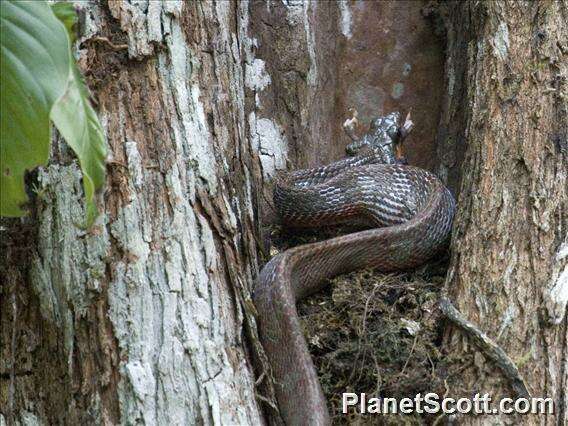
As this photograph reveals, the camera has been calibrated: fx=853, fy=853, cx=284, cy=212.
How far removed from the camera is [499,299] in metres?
4.29

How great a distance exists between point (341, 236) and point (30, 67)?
268 centimetres

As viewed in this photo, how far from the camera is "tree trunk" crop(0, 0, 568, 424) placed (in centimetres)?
381

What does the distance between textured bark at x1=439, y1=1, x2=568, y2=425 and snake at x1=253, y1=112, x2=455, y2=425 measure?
12.6 inches

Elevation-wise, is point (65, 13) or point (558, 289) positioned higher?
point (65, 13)

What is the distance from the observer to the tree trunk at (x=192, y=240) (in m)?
3.81

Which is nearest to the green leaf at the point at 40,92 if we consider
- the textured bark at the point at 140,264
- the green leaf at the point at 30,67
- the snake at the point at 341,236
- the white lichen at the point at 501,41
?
the green leaf at the point at 30,67

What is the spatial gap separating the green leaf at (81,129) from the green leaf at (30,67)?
0.20 ft

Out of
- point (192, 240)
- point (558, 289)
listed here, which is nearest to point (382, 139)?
point (558, 289)

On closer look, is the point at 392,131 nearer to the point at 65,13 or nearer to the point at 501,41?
the point at 501,41

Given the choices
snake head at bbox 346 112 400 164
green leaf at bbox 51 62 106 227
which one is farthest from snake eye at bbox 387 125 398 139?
green leaf at bbox 51 62 106 227

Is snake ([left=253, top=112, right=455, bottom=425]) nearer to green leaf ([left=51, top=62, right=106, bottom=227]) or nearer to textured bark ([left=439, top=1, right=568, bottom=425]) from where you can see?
textured bark ([left=439, top=1, right=568, bottom=425])

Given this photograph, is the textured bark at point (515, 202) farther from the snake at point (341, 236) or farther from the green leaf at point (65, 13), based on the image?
the green leaf at point (65, 13)

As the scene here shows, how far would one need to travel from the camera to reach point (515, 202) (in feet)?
15.0

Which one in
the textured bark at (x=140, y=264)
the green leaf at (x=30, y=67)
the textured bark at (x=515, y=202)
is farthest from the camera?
the textured bark at (x=515, y=202)
